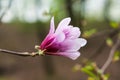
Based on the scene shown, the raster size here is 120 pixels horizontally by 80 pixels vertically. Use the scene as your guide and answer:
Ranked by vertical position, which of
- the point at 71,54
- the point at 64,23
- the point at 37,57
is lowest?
the point at 71,54

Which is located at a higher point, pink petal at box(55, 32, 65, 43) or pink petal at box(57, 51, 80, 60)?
pink petal at box(55, 32, 65, 43)

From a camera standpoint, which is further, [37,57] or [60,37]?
[37,57]

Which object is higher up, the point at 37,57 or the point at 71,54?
the point at 37,57

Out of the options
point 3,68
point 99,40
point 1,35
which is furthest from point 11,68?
point 99,40

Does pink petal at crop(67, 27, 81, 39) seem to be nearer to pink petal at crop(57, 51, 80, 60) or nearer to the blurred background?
pink petal at crop(57, 51, 80, 60)

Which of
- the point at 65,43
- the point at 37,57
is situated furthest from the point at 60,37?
the point at 37,57

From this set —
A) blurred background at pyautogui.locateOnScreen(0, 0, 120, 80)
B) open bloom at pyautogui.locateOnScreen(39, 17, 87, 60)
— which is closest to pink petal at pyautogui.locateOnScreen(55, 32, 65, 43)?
open bloom at pyautogui.locateOnScreen(39, 17, 87, 60)

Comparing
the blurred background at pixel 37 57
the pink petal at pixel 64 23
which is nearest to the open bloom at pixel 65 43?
the pink petal at pixel 64 23

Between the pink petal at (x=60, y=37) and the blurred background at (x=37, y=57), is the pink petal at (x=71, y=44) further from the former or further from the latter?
the blurred background at (x=37, y=57)

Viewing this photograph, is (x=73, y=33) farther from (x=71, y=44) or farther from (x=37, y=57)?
(x=37, y=57)
